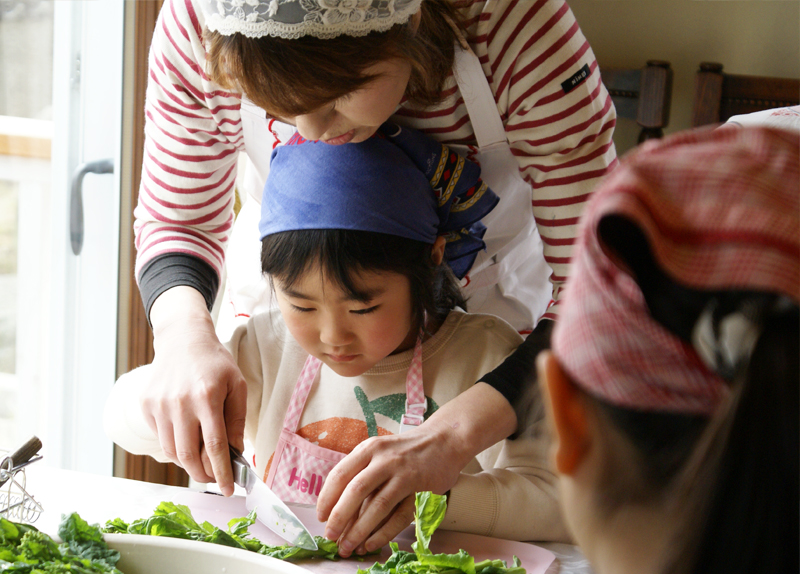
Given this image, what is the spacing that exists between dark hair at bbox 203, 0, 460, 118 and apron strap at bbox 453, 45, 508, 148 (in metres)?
0.10

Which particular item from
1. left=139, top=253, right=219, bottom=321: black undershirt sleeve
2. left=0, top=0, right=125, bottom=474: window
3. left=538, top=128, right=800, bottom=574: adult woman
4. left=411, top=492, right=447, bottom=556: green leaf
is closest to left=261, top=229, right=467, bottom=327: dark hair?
left=139, top=253, right=219, bottom=321: black undershirt sleeve

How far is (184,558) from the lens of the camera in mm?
604

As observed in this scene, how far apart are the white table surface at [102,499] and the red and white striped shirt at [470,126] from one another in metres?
0.32

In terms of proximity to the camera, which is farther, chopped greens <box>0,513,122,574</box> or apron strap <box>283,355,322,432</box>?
apron strap <box>283,355,322,432</box>

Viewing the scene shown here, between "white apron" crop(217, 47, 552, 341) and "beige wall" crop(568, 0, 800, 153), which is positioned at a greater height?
"beige wall" crop(568, 0, 800, 153)

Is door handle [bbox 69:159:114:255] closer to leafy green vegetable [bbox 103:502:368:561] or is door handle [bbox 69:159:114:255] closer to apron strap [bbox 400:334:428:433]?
apron strap [bbox 400:334:428:433]

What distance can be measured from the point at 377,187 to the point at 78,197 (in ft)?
3.54

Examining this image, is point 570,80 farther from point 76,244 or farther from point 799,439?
point 76,244

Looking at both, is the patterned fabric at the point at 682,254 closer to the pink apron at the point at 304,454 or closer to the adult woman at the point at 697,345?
the adult woman at the point at 697,345

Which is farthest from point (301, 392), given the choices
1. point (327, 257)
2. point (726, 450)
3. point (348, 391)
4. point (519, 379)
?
point (726, 450)

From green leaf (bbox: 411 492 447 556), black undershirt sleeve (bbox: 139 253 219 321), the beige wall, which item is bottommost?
green leaf (bbox: 411 492 447 556)

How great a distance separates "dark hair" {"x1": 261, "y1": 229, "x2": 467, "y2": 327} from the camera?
910 millimetres

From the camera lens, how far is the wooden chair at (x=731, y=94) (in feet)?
4.30

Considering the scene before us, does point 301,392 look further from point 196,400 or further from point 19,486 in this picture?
point 19,486
